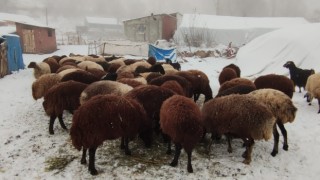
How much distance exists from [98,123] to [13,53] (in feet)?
48.0

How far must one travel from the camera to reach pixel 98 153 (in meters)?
5.74

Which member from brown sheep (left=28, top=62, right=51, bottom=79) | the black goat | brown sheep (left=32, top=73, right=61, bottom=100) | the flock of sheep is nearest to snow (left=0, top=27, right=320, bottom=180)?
the flock of sheep

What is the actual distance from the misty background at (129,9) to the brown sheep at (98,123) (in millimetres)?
71933

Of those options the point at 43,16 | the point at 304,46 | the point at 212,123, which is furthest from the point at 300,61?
the point at 43,16

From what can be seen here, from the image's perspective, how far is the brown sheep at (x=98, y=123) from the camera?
15.9ft

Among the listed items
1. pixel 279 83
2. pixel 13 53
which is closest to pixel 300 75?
pixel 279 83

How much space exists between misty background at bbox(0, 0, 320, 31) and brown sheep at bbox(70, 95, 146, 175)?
71933 mm

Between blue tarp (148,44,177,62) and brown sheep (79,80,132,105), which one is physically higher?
blue tarp (148,44,177,62)

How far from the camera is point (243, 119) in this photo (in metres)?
5.27

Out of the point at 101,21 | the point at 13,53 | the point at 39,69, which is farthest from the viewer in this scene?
the point at 101,21

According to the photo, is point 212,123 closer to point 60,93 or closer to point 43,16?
point 60,93

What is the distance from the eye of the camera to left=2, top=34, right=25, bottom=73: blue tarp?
16359 mm

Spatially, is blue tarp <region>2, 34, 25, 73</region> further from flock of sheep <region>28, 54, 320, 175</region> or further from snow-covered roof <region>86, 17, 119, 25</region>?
snow-covered roof <region>86, 17, 119, 25</region>

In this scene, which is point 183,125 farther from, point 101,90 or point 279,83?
point 279,83
